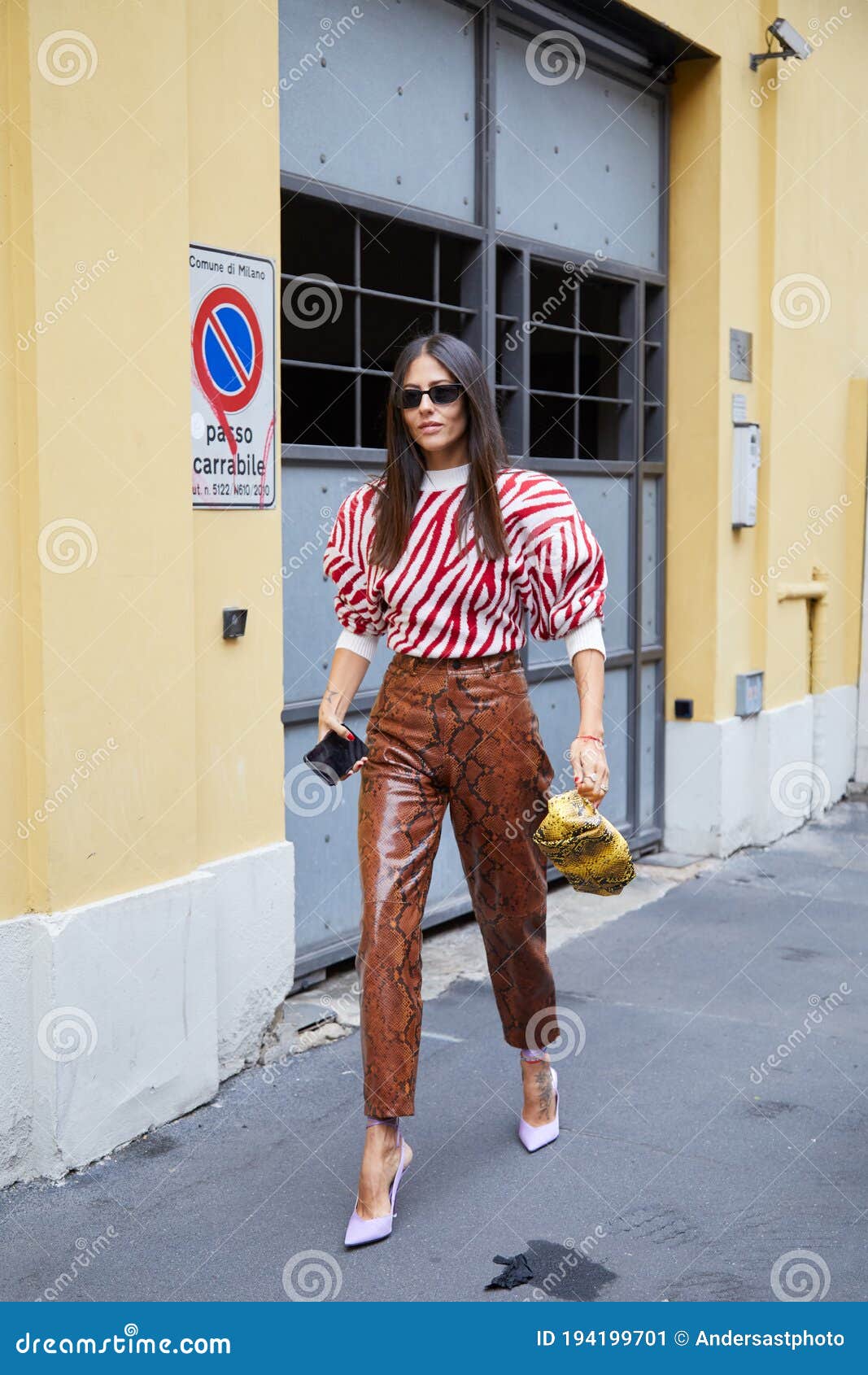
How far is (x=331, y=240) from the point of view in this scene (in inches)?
195

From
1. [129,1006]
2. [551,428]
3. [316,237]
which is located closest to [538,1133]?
[129,1006]

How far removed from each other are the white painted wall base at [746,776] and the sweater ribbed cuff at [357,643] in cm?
388

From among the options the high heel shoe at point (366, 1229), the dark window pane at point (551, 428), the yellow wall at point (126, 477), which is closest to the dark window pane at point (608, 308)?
the dark window pane at point (551, 428)

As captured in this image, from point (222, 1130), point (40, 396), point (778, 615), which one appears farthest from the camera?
point (778, 615)

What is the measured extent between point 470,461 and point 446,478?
0.07 meters

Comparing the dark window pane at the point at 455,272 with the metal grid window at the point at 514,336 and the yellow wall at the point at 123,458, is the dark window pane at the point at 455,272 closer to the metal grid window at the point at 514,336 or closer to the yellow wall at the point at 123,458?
the metal grid window at the point at 514,336

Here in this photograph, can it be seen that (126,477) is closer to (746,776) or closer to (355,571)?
(355,571)

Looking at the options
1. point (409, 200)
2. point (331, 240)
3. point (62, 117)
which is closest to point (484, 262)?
point (409, 200)

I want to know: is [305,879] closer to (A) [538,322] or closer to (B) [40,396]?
(B) [40,396]

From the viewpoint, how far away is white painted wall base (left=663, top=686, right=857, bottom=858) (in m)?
7.14

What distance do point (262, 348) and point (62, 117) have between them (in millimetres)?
971

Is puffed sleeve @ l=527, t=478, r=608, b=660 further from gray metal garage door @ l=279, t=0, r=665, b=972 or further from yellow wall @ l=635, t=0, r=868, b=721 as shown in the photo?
yellow wall @ l=635, t=0, r=868, b=721

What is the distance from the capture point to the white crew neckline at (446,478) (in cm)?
338
